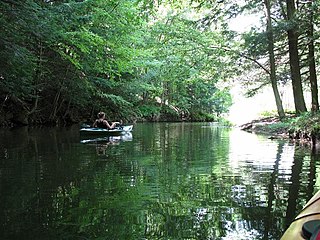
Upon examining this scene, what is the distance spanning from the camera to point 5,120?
20.2 metres

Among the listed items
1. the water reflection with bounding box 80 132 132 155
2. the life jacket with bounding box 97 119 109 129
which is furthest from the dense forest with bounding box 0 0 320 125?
the water reflection with bounding box 80 132 132 155

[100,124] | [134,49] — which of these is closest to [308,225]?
[100,124]

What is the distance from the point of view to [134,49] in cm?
1911

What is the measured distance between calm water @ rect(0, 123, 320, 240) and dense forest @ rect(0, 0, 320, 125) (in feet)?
12.7

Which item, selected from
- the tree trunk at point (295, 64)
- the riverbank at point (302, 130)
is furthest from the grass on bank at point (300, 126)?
the tree trunk at point (295, 64)

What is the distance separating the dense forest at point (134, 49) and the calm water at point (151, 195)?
3.88 m

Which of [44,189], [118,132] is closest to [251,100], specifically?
[118,132]

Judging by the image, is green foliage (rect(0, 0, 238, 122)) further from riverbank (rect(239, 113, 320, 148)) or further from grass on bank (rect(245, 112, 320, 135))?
riverbank (rect(239, 113, 320, 148))

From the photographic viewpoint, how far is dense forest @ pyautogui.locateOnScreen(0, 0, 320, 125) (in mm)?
9844

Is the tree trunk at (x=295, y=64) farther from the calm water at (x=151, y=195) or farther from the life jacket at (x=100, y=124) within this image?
Answer: the calm water at (x=151, y=195)

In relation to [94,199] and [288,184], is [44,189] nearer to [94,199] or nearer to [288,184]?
[94,199]

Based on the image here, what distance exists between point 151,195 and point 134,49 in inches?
595

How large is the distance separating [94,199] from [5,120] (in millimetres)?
17483

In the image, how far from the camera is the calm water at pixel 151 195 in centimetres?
341
